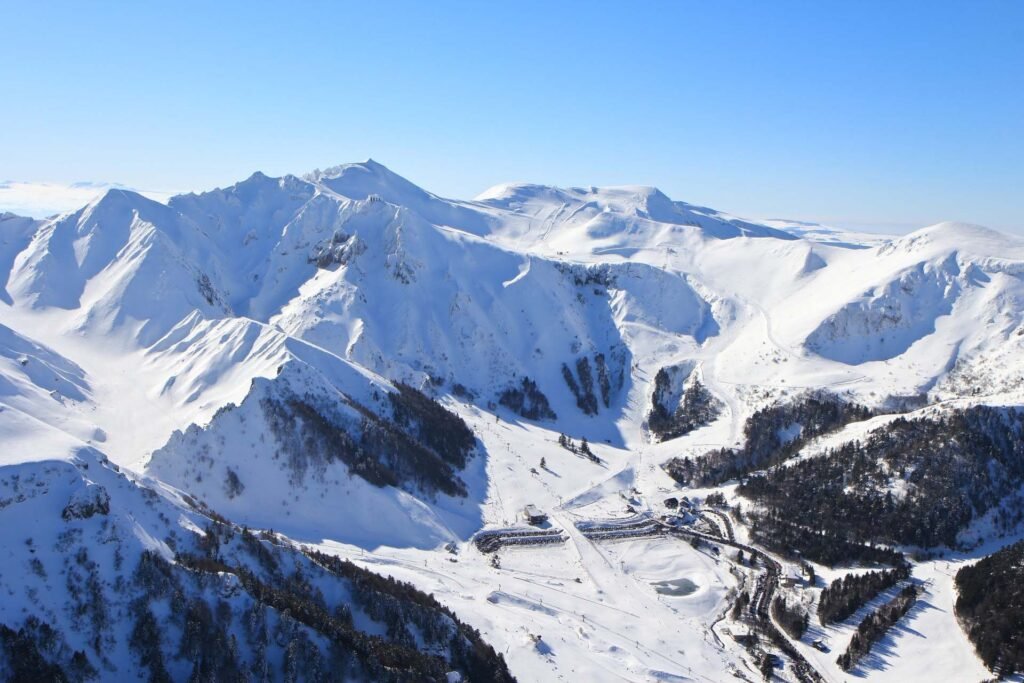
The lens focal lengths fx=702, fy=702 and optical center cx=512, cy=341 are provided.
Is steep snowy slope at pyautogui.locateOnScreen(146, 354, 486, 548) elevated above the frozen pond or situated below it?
above

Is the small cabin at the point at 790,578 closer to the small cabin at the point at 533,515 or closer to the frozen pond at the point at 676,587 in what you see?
the frozen pond at the point at 676,587

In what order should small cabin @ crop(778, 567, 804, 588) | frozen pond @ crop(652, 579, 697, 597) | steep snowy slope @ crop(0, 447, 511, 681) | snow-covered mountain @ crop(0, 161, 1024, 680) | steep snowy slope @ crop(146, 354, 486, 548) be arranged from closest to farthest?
steep snowy slope @ crop(0, 447, 511, 681) → snow-covered mountain @ crop(0, 161, 1024, 680) → frozen pond @ crop(652, 579, 697, 597) → small cabin @ crop(778, 567, 804, 588) → steep snowy slope @ crop(146, 354, 486, 548)

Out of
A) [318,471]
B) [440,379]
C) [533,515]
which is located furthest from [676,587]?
[440,379]

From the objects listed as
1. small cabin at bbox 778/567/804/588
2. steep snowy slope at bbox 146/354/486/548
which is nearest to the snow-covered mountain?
steep snowy slope at bbox 146/354/486/548

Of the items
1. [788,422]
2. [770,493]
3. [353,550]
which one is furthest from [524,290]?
[353,550]

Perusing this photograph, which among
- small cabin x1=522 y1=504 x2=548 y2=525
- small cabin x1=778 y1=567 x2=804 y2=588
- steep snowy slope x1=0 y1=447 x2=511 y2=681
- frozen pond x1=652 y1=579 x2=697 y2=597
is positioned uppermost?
steep snowy slope x1=0 y1=447 x2=511 y2=681

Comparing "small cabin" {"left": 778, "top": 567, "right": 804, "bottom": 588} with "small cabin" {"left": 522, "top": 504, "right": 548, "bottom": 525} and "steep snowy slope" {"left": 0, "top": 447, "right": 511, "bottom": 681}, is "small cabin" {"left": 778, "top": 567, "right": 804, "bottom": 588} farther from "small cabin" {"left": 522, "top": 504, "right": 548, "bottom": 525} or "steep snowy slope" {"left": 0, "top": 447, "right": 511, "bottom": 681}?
"steep snowy slope" {"left": 0, "top": 447, "right": 511, "bottom": 681}

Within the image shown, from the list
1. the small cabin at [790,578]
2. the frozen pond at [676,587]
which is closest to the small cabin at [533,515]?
the frozen pond at [676,587]

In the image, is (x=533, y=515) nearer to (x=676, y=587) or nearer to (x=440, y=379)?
(x=676, y=587)
